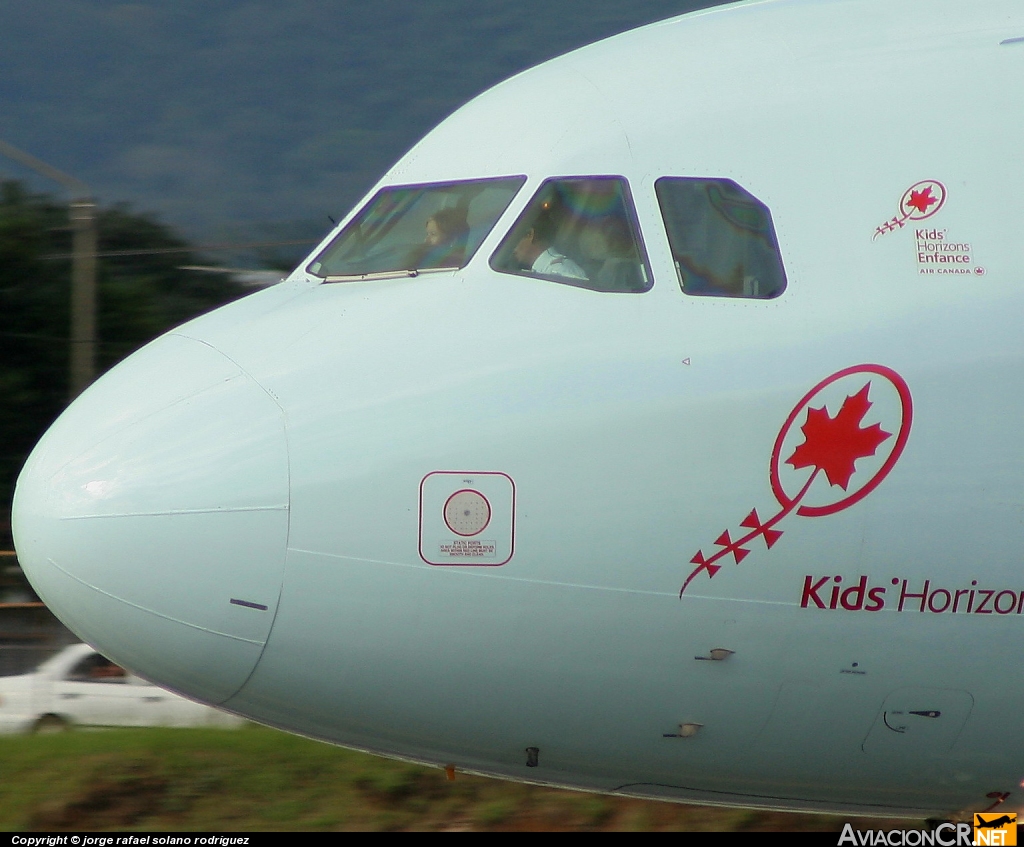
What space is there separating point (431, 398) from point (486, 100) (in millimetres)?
1656

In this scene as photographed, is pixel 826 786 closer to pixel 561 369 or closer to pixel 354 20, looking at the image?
pixel 561 369

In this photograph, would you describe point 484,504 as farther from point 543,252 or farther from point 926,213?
point 926,213

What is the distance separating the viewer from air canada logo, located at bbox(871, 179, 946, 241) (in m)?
4.59

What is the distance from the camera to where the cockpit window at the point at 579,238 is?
4598 mm

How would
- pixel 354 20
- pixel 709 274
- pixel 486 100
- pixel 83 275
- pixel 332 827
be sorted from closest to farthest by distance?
pixel 709 274, pixel 486 100, pixel 332 827, pixel 83 275, pixel 354 20

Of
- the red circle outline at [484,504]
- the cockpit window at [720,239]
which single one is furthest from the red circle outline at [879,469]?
the red circle outline at [484,504]

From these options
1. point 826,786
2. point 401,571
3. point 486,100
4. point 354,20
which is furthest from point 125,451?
point 354,20

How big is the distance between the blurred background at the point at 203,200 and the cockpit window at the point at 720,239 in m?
2.21

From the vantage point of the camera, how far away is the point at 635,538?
4352 millimetres

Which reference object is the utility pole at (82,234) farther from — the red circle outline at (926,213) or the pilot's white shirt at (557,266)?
the red circle outline at (926,213)

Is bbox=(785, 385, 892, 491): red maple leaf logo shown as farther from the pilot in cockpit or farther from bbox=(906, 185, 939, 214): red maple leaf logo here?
the pilot in cockpit

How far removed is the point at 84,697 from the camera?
10.9 m

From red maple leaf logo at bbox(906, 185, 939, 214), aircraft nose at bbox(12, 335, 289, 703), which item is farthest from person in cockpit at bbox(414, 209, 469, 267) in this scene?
red maple leaf logo at bbox(906, 185, 939, 214)

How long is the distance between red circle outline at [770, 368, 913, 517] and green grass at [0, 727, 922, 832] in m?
3.27
